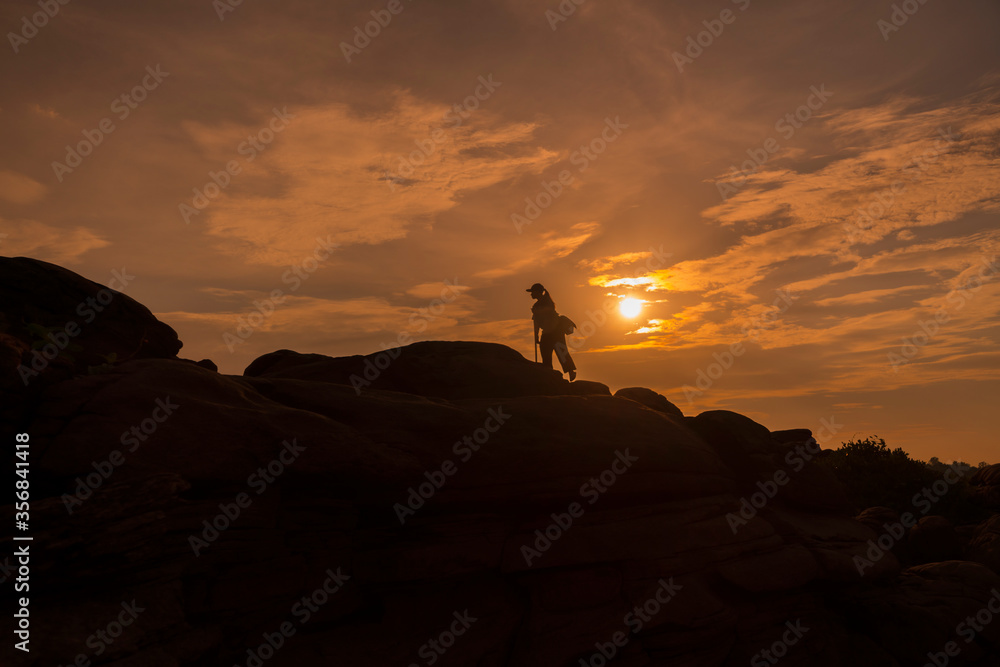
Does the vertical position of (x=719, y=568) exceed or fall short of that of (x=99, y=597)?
it falls short

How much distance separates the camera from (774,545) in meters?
17.9

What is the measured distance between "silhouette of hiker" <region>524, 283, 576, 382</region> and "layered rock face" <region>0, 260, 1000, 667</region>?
18.2 ft

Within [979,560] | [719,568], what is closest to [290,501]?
[719,568]

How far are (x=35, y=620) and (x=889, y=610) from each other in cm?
2035

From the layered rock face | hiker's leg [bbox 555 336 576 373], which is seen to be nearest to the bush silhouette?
the layered rock face

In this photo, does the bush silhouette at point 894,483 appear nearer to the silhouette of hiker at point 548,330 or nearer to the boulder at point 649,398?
the boulder at point 649,398

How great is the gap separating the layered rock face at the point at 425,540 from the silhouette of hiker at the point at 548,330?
556 cm

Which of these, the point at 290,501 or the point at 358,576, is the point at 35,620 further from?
the point at 358,576

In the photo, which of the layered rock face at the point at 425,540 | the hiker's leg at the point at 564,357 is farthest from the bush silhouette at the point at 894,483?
the hiker's leg at the point at 564,357

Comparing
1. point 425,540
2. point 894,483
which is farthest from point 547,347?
point 894,483

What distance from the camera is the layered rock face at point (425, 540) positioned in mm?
11008

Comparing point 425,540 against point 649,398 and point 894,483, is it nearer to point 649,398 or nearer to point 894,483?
point 649,398

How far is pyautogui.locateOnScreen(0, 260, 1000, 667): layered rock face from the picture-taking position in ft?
36.1

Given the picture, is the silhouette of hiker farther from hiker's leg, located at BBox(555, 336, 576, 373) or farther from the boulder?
the boulder
